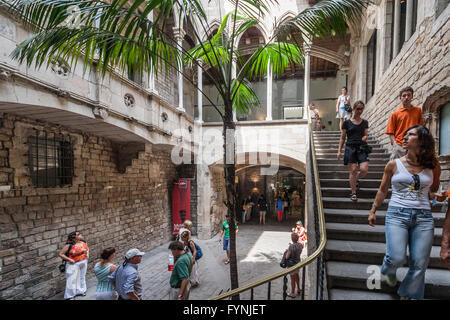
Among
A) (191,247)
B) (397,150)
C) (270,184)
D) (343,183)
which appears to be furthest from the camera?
(270,184)

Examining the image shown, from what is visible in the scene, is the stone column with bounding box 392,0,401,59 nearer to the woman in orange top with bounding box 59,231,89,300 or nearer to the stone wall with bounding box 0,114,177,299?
the stone wall with bounding box 0,114,177,299

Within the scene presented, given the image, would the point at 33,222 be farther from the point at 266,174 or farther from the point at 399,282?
the point at 266,174

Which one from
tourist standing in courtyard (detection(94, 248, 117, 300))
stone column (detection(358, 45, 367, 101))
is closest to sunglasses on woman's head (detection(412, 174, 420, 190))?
tourist standing in courtyard (detection(94, 248, 117, 300))

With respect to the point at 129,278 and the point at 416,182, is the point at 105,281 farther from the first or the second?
the point at 416,182

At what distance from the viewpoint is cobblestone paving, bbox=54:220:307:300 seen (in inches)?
210

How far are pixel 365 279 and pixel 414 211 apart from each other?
36.2 inches

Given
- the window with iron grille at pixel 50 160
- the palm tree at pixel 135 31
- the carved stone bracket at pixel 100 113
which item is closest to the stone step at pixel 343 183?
the palm tree at pixel 135 31

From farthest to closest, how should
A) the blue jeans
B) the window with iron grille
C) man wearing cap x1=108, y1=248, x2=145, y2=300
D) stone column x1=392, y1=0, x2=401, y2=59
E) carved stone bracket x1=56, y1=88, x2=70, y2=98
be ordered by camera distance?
stone column x1=392, y1=0, x2=401, y2=59
the window with iron grille
carved stone bracket x1=56, y1=88, x2=70, y2=98
man wearing cap x1=108, y1=248, x2=145, y2=300
the blue jeans

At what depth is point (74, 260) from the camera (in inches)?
175

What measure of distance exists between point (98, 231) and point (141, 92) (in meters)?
4.09

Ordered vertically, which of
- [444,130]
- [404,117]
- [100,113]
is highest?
[100,113]

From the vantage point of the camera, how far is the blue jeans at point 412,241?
1852 mm

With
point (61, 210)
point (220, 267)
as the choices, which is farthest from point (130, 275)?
point (220, 267)

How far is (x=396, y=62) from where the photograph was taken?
5363 millimetres
